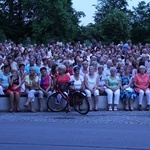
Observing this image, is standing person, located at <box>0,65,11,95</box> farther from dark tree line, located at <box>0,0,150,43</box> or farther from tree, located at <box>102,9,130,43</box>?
tree, located at <box>102,9,130,43</box>

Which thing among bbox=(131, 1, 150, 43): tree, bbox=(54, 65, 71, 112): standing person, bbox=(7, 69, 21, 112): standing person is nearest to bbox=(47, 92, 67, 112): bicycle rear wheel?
bbox=(54, 65, 71, 112): standing person

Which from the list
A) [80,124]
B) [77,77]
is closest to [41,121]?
[80,124]

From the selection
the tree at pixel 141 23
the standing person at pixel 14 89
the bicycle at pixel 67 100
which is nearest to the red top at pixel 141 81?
the bicycle at pixel 67 100

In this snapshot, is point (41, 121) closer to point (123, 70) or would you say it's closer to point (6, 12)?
point (123, 70)

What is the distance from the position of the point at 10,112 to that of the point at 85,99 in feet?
9.15

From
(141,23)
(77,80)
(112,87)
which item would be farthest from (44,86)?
(141,23)

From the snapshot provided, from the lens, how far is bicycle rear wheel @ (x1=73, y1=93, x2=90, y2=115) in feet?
49.8

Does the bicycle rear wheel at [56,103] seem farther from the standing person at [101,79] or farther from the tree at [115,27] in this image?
the tree at [115,27]

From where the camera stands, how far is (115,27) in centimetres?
5409

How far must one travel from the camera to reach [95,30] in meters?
53.1

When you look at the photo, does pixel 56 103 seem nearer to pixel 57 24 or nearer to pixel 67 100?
pixel 67 100

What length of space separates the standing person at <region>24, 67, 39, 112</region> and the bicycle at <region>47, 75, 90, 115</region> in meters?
0.64

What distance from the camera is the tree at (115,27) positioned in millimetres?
53647

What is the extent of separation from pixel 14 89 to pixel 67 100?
82.4 inches
